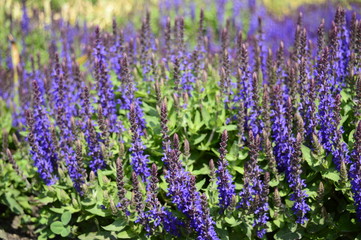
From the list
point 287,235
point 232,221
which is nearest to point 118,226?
point 232,221

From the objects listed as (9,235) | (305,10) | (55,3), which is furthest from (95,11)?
(9,235)

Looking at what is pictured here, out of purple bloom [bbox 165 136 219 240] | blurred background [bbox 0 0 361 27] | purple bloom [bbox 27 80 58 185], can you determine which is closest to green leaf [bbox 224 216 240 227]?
purple bloom [bbox 165 136 219 240]

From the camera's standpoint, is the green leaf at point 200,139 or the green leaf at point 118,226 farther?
the green leaf at point 200,139

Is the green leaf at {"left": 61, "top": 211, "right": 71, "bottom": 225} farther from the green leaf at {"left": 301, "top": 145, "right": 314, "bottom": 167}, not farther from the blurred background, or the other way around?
the blurred background

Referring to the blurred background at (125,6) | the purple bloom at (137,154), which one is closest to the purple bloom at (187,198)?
the purple bloom at (137,154)

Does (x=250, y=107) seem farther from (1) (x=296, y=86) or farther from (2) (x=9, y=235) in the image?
(2) (x=9, y=235)

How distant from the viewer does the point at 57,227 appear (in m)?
5.07

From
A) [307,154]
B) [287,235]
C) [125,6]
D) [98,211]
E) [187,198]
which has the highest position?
[125,6]

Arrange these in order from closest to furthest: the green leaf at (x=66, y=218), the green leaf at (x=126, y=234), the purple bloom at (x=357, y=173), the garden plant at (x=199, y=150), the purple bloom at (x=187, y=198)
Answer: the purple bloom at (x=357, y=173) < the purple bloom at (x=187, y=198) < the garden plant at (x=199, y=150) < the green leaf at (x=126, y=234) < the green leaf at (x=66, y=218)

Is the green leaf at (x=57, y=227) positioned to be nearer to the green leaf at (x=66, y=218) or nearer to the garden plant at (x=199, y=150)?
the garden plant at (x=199, y=150)

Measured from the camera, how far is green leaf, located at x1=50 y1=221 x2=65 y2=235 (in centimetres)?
505

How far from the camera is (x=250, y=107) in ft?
15.8

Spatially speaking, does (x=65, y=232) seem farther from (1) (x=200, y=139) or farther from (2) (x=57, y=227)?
(1) (x=200, y=139)

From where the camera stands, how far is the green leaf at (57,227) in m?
5.05
